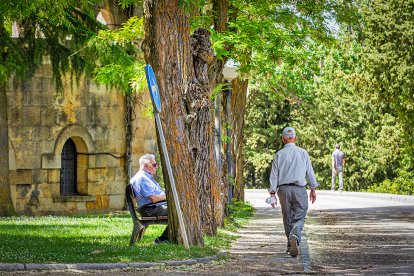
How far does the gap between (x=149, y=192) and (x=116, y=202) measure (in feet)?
50.7

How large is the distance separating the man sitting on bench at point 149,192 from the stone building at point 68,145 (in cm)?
1374

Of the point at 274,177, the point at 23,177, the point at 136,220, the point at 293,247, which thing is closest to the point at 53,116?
the point at 23,177

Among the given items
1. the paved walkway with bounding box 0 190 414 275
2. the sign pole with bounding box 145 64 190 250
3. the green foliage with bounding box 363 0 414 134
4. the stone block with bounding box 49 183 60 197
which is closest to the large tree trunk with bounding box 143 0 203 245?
the sign pole with bounding box 145 64 190 250

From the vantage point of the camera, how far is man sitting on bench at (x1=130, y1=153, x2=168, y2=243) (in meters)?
15.1

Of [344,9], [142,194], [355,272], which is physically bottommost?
[355,272]

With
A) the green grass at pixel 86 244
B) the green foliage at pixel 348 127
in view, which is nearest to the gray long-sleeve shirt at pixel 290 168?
the green grass at pixel 86 244

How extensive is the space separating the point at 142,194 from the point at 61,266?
3268mm

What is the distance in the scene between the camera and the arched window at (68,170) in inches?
1204

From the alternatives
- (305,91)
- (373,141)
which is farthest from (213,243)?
(305,91)

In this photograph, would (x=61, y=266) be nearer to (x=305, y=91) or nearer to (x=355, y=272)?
(x=355, y=272)

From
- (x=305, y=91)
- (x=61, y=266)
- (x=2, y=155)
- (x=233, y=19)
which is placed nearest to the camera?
(x=61, y=266)

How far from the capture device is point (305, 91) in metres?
61.9

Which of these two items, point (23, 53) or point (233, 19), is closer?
point (233, 19)

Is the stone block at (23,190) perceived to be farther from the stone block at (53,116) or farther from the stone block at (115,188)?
the stone block at (115,188)
